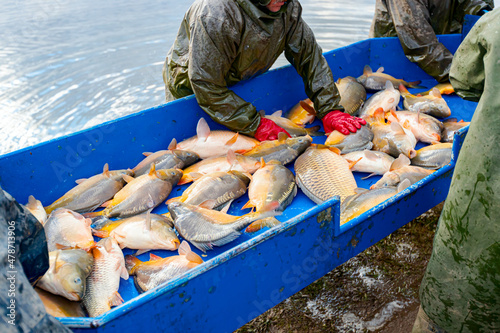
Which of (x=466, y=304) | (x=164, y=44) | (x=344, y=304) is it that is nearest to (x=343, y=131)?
(x=344, y=304)

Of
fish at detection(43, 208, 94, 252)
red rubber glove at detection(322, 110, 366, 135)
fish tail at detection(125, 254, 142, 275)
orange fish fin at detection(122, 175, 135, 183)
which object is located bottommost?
fish tail at detection(125, 254, 142, 275)

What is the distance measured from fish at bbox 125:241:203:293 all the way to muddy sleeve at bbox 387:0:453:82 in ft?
10.5

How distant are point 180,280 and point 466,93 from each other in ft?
5.00

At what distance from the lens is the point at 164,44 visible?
830cm

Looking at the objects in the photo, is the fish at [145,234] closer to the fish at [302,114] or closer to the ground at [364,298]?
the ground at [364,298]

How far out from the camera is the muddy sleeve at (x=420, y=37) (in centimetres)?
420

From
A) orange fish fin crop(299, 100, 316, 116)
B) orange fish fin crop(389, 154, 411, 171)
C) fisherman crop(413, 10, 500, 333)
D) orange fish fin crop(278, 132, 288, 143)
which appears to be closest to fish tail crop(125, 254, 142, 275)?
orange fish fin crop(278, 132, 288, 143)

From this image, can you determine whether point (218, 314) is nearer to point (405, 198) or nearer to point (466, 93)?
point (405, 198)

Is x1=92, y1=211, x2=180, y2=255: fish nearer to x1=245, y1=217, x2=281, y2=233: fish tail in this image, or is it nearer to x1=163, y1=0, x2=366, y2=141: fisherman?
x1=245, y1=217, x2=281, y2=233: fish tail

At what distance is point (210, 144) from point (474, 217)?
1.93 metres

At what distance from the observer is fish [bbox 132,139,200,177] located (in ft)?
10.0

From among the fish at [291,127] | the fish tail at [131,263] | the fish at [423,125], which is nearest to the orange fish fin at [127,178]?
the fish tail at [131,263]

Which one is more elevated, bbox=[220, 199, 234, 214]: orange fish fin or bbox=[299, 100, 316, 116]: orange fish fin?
bbox=[299, 100, 316, 116]: orange fish fin

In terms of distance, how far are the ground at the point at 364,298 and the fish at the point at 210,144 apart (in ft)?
3.91
